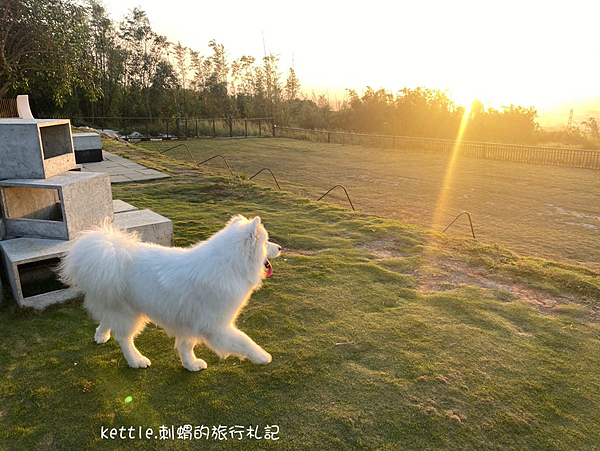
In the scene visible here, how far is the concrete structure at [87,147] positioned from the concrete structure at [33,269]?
930 centimetres

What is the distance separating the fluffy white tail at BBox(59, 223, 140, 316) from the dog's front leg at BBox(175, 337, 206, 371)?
537mm

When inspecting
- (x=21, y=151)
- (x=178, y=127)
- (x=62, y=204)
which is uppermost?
(x=178, y=127)

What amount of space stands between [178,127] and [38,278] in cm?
2173

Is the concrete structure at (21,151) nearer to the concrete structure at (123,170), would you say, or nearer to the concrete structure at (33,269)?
the concrete structure at (33,269)

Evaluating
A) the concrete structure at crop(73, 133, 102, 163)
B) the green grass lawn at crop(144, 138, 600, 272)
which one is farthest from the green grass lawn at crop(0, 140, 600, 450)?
the concrete structure at crop(73, 133, 102, 163)

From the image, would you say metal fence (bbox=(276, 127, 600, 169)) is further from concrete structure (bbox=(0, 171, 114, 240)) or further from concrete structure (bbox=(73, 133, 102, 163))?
concrete structure (bbox=(0, 171, 114, 240))

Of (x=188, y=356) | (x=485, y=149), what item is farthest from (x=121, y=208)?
(x=485, y=149)

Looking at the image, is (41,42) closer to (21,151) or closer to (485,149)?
(21,151)

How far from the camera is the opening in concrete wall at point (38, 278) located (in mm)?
3963

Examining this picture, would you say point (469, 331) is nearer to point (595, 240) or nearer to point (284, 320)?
point (284, 320)

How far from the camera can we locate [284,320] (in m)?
3.65

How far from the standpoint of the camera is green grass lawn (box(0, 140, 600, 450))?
241cm

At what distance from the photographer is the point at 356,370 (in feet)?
9.69

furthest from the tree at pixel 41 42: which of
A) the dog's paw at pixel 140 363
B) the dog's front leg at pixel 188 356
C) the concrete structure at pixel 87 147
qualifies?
the dog's front leg at pixel 188 356
